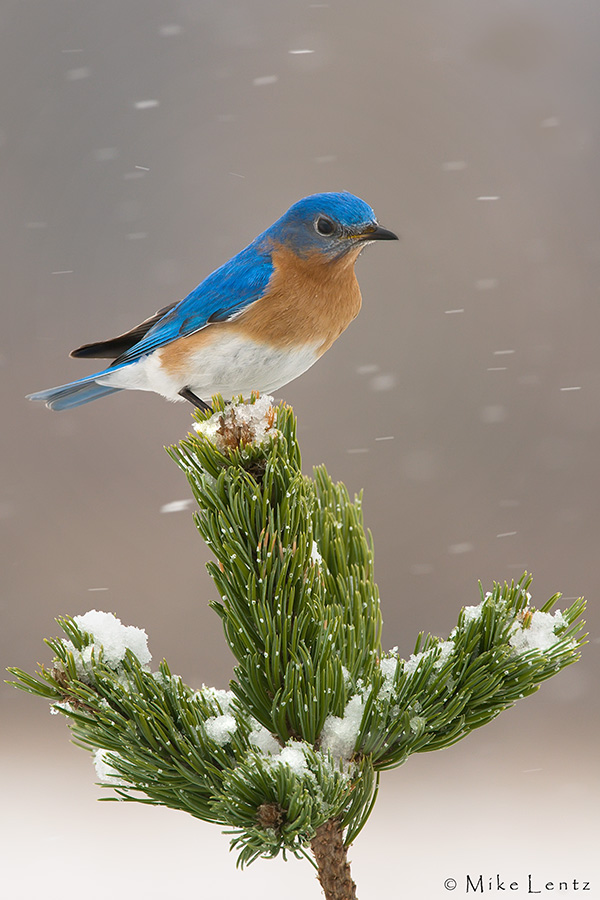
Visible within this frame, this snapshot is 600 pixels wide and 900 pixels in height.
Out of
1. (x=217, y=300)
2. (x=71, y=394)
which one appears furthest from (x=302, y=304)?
(x=71, y=394)

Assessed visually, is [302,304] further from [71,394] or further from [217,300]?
[71,394]

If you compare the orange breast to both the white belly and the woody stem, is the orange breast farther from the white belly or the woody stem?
the woody stem

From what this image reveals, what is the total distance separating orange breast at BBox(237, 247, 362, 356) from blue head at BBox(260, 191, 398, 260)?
25 millimetres

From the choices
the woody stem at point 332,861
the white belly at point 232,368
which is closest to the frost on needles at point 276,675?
the woody stem at point 332,861

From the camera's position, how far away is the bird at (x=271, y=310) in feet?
5.34

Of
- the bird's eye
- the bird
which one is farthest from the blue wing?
the bird's eye

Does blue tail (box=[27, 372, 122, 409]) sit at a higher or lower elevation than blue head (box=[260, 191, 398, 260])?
lower

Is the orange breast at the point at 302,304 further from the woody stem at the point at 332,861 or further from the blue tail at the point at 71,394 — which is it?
the woody stem at the point at 332,861

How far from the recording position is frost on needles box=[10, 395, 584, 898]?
3.45ft

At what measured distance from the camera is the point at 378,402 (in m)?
3.75

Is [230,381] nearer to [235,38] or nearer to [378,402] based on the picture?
[378,402]

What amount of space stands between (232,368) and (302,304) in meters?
0.20

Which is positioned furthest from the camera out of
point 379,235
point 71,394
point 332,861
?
point 71,394

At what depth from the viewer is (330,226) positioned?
1.65 m
